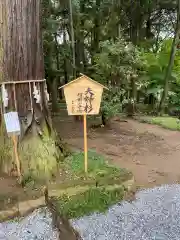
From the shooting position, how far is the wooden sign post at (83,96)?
11.3 feet

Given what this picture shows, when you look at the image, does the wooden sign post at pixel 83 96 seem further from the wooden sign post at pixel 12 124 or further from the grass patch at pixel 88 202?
the grass patch at pixel 88 202

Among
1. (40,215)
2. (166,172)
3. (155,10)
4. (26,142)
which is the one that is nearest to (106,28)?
(155,10)

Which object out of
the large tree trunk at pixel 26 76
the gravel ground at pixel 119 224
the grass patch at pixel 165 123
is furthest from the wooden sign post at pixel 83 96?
the grass patch at pixel 165 123

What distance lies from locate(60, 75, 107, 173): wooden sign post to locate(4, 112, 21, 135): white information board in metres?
0.66

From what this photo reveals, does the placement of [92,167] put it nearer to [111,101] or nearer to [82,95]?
[82,95]

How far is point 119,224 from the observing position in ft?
9.64

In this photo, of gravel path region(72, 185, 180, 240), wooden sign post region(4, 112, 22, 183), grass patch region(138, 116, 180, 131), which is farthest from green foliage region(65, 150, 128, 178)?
grass patch region(138, 116, 180, 131)

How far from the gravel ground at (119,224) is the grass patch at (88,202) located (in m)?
0.09

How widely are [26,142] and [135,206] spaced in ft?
4.87

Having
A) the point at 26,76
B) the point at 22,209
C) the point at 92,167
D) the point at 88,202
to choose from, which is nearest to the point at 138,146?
the point at 92,167

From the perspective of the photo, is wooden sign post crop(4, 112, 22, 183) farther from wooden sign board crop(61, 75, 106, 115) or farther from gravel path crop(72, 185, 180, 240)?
gravel path crop(72, 185, 180, 240)

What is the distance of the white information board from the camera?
3.04 metres

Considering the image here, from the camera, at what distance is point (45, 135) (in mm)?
3605

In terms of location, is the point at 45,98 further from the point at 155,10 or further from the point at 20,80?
the point at 155,10
